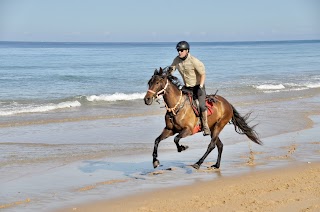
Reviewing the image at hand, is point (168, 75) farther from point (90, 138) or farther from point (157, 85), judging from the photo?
point (90, 138)

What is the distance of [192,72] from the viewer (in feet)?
34.0

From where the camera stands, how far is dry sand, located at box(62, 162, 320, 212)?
7.62m

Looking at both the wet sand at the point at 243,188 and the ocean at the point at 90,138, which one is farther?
the ocean at the point at 90,138

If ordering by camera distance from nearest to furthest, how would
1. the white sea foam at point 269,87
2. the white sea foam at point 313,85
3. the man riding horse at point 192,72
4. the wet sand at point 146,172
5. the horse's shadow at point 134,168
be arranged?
the wet sand at point 146,172 → the man riding horse at point 192,72 → the horse's shadow at point 134,168 → the white sea foam at point 269,87 → the white sea foam at point 313,85

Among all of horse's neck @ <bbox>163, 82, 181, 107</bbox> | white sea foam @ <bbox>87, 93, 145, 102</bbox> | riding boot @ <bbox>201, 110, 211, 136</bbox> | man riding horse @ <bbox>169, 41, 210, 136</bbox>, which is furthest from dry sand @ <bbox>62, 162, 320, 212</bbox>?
white sea foam @ <bbox>87, 93, 145, 102</bbox>

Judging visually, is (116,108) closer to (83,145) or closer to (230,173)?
(83,145)

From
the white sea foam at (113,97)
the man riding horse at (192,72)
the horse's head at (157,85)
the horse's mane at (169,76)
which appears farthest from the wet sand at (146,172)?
the white sea foam at (113,97)

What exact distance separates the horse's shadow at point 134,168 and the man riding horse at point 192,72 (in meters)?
0.99

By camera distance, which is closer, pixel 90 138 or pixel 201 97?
pixel 201 97

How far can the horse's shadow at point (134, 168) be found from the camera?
402 inches

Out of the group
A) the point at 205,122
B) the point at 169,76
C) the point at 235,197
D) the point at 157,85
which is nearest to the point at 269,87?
the point at 205,122

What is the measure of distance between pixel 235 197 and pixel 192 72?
121 inches

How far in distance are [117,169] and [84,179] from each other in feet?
3.74

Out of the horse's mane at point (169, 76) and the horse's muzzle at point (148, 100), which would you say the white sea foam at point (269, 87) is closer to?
the horse's mane at point (169, 76)
